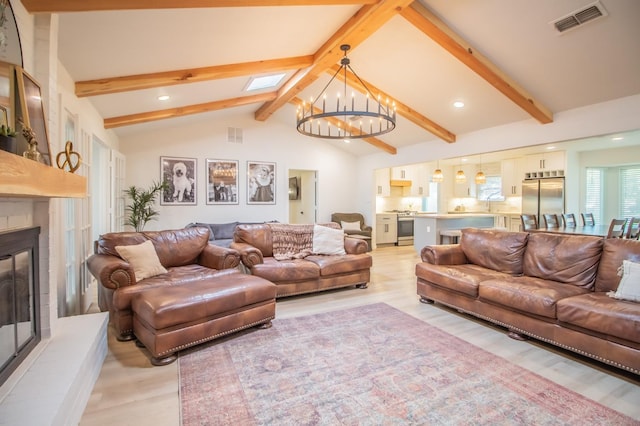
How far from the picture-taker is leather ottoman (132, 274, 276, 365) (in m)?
2.36

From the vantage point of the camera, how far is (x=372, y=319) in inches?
129

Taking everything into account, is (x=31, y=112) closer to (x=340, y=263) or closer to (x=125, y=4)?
(x=125, y=4)

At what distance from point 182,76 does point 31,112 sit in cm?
201

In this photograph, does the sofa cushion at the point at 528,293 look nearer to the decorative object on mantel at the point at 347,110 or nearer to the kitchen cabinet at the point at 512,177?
the decorative object on mantel at the point at 347,110

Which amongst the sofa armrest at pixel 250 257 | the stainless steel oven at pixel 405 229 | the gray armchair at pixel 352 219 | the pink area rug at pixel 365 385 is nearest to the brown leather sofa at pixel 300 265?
the sofa armrest at pixel 250 257

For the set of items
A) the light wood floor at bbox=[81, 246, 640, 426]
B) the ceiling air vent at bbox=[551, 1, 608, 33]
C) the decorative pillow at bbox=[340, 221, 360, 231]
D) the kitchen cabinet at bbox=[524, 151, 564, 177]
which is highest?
the ceiling air vent at bbox=[551, 1, 608, 33]

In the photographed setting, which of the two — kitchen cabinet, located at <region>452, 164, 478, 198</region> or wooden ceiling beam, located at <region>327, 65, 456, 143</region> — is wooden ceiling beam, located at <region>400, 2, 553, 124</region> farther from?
kitchen cabinet, located at <region>452, 164, 478, 198</region>

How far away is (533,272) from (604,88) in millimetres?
2364

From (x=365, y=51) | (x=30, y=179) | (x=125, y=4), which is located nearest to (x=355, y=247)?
(x=365, y=51)

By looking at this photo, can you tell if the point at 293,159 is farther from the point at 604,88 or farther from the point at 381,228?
the point at 604,88

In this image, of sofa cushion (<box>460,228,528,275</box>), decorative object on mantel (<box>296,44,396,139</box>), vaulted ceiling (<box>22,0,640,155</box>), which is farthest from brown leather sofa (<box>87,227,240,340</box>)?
sofa cushion (<box>460,228,528,275</box>)

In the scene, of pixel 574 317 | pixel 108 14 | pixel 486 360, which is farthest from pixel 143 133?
pixel 574 317

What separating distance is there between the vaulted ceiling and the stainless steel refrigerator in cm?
308

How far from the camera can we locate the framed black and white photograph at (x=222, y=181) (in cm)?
662
